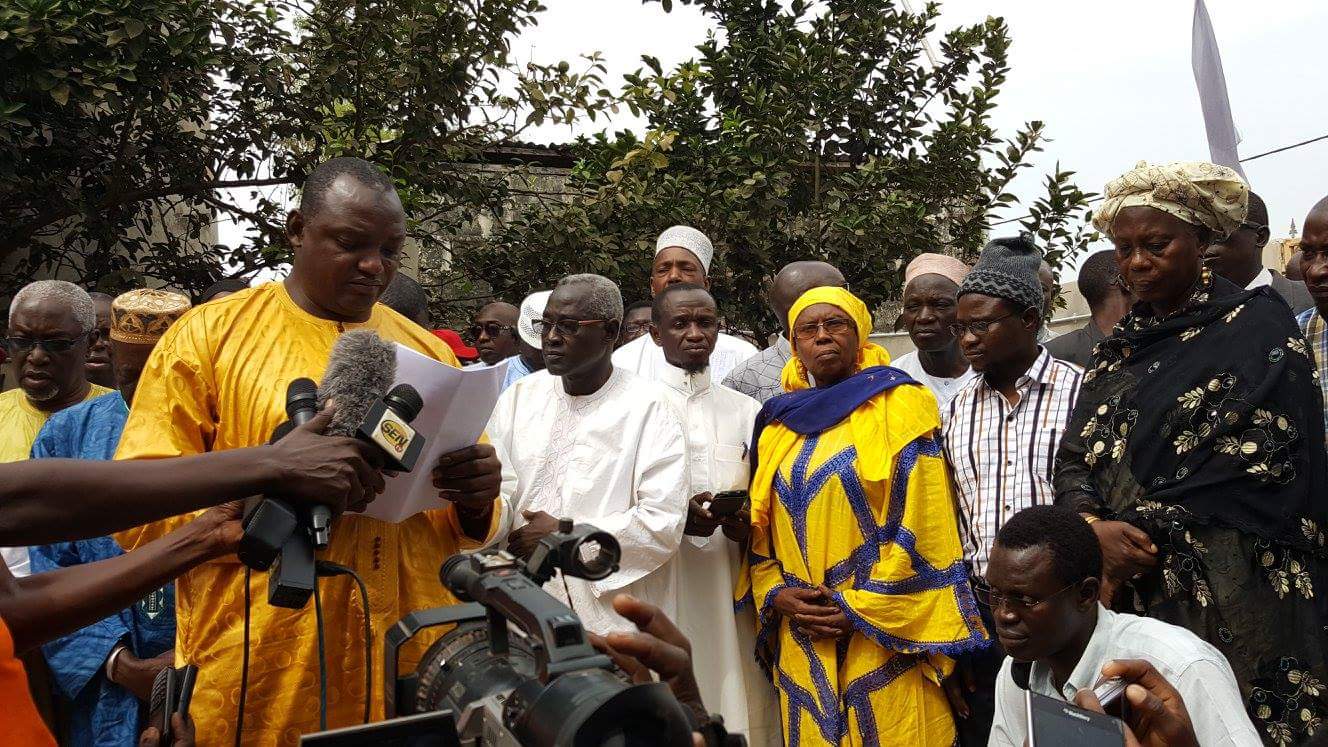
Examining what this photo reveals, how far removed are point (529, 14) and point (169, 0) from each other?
2336 mm

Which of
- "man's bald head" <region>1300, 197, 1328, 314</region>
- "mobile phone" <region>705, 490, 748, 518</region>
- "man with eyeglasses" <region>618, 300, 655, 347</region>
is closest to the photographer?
"man's bald head" <region>1300, 197, 1328, 314</region>

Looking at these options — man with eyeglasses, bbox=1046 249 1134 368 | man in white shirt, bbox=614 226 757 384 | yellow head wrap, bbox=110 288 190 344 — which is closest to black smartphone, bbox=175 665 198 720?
yellow head wrap, bbox=110 288 190 344

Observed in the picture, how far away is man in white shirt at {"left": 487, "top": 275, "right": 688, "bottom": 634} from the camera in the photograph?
14.1 ft

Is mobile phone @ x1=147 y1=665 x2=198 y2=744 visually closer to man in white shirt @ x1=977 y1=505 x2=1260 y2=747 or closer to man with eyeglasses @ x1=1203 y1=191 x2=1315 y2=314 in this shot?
man in white shirt @ x1=977 y1=505 x2=1260 y2=747

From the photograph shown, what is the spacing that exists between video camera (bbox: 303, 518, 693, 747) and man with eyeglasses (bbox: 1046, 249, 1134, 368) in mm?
4796

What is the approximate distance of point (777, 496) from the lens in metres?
4.55

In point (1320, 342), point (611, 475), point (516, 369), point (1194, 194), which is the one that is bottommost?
point (611, 475)

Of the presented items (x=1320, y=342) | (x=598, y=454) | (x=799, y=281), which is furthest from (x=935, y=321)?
(x=598, y=454)

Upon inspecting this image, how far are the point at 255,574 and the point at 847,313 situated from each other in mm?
2861

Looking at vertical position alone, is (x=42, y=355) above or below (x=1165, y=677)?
above

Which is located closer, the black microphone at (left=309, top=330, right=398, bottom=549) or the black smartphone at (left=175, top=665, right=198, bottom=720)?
the black microphone at (left=309, top=330, right=398, bottom=549)

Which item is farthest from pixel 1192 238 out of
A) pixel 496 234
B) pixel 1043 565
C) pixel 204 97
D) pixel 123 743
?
pixel 204 97

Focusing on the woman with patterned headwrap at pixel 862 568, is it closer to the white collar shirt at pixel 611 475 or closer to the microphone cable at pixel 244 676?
the white collar shirt at pixel 611 475

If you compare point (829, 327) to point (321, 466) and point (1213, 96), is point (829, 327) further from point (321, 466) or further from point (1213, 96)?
point (1213, 96)
